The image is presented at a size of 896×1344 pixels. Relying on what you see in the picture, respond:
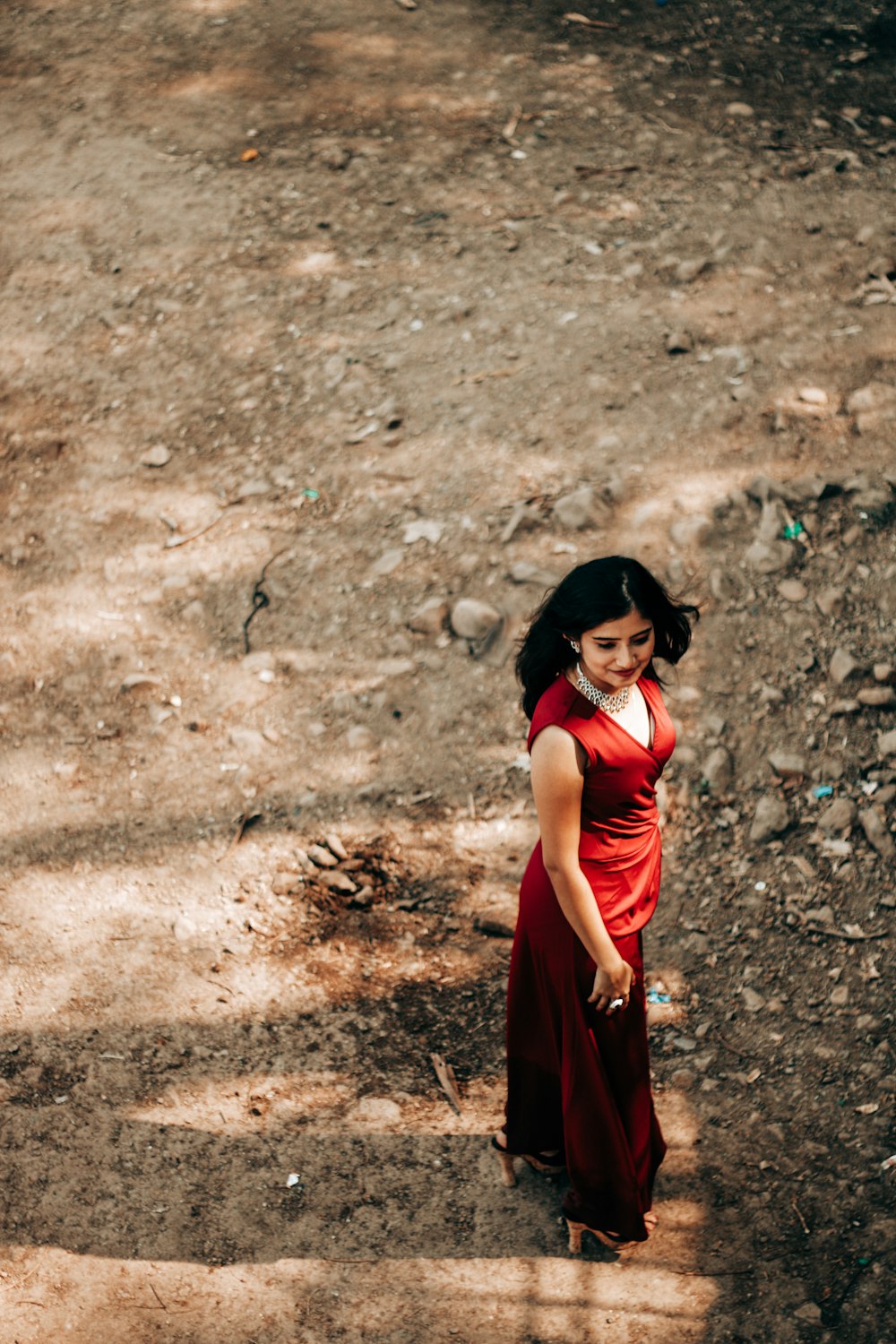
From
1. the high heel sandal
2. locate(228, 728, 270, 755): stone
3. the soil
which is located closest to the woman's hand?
the high heel sandal

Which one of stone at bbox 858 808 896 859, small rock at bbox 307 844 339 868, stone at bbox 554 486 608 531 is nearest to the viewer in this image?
stone at bbox 858 808 896 859

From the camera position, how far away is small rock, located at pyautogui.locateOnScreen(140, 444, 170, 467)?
18.7ft

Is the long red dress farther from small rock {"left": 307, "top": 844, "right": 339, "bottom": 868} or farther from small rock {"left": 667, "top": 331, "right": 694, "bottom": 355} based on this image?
small rock {"left": 667, "top": 331, "right": 694, "bottom": 355}

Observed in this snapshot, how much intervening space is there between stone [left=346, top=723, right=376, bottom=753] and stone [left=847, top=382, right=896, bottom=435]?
2.72 meters

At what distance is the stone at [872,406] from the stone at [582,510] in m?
1.28

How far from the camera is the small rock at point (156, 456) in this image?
225 inches

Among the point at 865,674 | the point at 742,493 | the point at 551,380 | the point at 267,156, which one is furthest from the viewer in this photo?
→ the point at 267,156

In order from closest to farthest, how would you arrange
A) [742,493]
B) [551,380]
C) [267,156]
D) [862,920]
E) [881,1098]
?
1. [881,1098]
2. [862,920]
3. [742,493]
4. [551,380]
5. [267,156]

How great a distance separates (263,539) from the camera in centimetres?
532

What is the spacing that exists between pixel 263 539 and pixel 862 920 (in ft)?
10.4

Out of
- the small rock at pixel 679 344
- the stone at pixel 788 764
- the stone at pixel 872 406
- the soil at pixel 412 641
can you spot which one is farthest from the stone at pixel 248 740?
the stone at pixel 872 406

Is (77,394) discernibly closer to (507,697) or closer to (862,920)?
(507,697)

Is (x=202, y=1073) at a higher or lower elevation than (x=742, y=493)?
lower

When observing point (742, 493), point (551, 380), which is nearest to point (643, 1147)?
point (742, 493)
